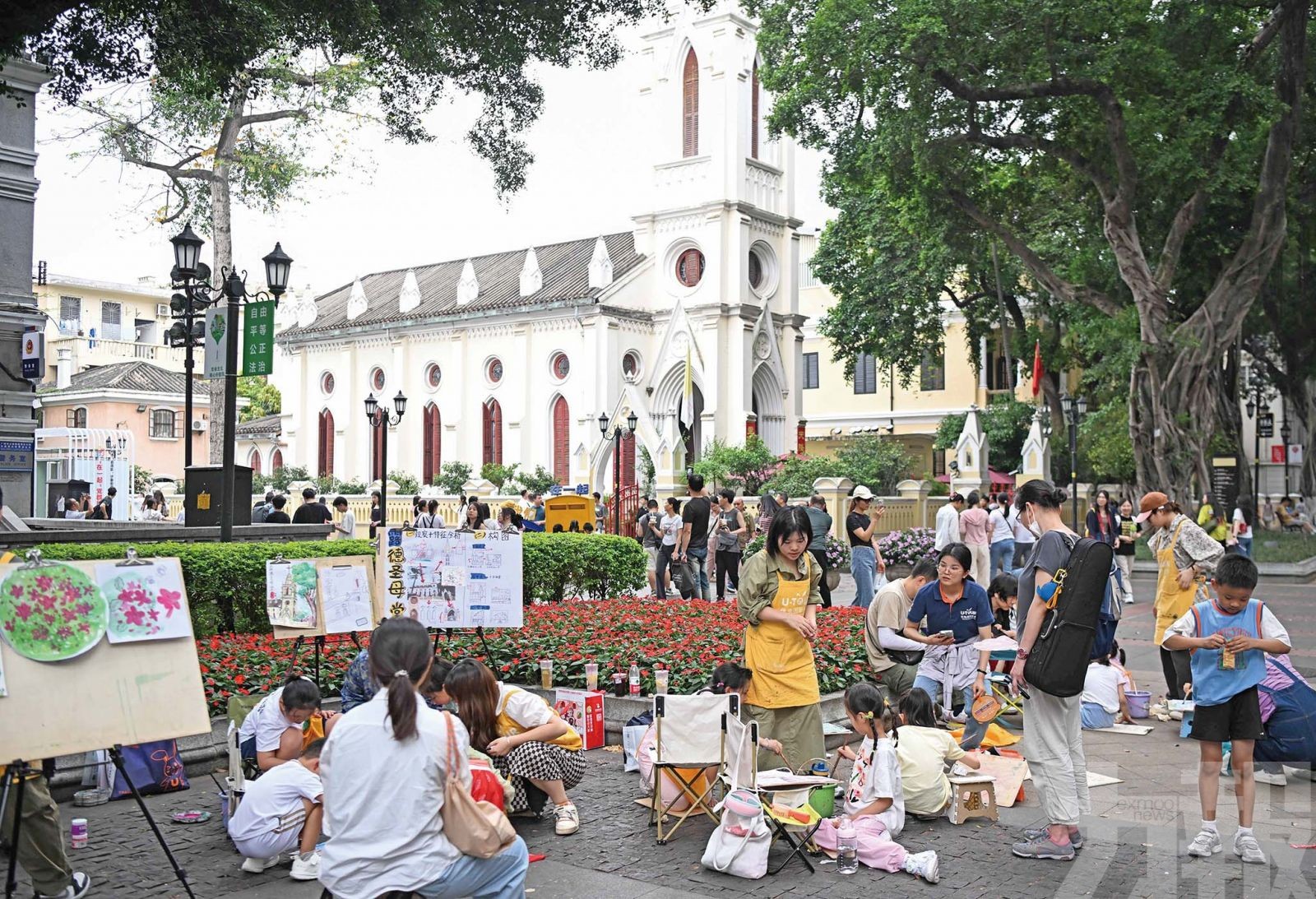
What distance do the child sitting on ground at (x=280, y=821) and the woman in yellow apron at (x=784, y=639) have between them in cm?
274

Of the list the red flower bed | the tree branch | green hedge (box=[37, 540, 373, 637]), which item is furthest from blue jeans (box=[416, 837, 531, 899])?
the tree branch

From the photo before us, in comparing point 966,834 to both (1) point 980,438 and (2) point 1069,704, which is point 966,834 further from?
(1) point 980,438

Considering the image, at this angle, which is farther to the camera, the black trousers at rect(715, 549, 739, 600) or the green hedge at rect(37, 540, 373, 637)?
the black trousers at rect(715, 549, 739, 600)

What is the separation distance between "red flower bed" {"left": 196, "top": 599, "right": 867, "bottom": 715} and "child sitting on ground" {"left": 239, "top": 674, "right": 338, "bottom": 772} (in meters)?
2.36

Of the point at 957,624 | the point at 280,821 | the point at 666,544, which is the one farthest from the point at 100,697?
the point at 666,544

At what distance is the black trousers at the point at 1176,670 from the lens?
942 centimetres

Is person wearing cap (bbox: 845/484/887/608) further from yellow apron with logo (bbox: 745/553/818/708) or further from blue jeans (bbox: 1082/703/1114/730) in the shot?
yellow apron with logo (bbox: 745/553/818/708)

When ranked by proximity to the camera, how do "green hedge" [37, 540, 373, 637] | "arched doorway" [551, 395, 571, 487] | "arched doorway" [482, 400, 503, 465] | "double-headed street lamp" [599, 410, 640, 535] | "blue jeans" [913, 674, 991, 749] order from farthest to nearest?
1. "arched doorway" [482, 400, 503, 465]
2. "arched doorway" [551, 395, 571, 487]
3. "double-headed street lamp" [599, 410, 640, 535]
4. "green hedge" [37, 540, 373, 637]
5. "blue jeans" [913, 674, 991, 749]

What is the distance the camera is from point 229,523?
1253 cm

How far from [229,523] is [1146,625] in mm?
12905

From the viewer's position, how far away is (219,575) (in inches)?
484

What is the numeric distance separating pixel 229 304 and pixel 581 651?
5704 mm

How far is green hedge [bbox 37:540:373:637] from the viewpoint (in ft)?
40.0

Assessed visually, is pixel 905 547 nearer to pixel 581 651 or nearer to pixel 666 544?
pixel 666 544
